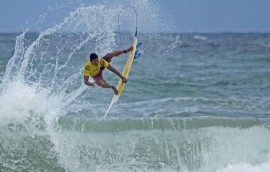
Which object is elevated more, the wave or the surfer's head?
the surfer's head

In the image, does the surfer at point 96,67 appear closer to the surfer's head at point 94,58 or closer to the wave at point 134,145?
the surfer's head at point 94,58

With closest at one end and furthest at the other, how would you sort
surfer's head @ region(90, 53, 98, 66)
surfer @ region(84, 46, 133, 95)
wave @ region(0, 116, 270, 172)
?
surfer's head @ region(90, 53, 98, 66), surfer @ region(84, 46, 133, 95), wave @ region(0, 116, 270, 172)

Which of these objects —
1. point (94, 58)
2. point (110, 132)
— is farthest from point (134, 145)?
point (94, 58)

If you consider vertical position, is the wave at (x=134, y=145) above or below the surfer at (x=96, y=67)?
below

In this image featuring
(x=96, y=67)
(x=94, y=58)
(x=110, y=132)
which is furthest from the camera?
(x=110, y=132)

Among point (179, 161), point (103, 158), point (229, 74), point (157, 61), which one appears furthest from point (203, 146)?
point (157, 61)

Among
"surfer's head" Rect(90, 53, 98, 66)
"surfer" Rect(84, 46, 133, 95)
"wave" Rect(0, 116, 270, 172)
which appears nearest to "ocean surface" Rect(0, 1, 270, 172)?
"wave" Rect(0, 116, 270, 172)

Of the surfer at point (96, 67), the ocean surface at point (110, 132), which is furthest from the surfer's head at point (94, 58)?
the ocean surface at point (110, 132)

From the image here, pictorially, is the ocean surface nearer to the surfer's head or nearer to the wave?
the wave

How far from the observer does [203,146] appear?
12414 mm

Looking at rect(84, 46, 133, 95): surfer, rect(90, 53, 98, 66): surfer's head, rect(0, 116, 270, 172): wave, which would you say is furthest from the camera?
rect(0, 116, 270, 172): wave

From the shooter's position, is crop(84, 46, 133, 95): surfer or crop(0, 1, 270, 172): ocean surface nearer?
crop(84, 46, 133, 95): surfer

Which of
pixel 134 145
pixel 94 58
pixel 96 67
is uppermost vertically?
pixel 94 58

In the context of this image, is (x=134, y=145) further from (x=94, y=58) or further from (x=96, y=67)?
(x=94, y=58)
